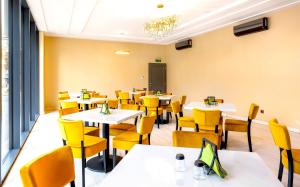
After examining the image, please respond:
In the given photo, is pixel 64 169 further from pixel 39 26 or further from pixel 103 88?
pixel 103 88

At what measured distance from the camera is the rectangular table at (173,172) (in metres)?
1.37

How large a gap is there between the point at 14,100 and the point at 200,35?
740 centimetres

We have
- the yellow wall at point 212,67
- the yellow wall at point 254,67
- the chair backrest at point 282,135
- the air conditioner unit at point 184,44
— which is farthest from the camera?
the air conditioner unit at point 184,44

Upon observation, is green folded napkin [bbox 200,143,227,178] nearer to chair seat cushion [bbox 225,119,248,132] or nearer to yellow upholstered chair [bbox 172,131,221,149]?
yellow upholstered chair [bbox 172,131,221,149]

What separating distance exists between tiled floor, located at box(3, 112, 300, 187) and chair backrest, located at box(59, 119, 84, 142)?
27.1 inches

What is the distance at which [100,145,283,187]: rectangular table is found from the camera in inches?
54.0

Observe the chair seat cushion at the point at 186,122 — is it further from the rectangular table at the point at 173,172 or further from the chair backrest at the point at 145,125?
the rectangular table at the point at 173,172

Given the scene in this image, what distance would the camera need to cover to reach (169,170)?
1.56 metres

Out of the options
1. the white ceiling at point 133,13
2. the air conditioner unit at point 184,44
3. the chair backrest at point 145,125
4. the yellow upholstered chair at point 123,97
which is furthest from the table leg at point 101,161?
the air conditioner unit at point 184,44

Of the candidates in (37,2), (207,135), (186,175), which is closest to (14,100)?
(37,2)

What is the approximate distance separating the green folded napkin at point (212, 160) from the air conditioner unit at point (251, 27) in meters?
6.21

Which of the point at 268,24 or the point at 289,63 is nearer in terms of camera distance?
the point at 289,63

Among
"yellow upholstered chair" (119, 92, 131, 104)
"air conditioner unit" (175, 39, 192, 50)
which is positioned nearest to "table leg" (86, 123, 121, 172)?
"yellow upholstered chair" (119, 92, 131, 104)

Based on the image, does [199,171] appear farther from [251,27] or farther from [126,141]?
[251,27]
